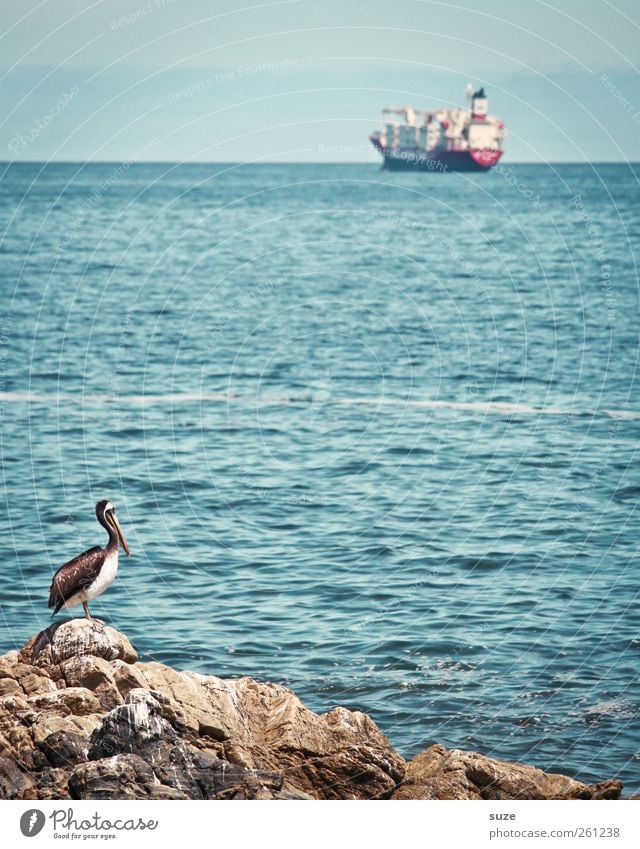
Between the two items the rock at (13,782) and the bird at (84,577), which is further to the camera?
the bird at (84,577)

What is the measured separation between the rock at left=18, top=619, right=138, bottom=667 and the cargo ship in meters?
101

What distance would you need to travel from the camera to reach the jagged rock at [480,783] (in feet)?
59.1

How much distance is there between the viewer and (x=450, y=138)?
13400 cm

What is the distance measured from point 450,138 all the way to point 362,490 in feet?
346

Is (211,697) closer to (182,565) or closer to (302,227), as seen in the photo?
(182,565)

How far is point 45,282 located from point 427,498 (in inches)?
1880

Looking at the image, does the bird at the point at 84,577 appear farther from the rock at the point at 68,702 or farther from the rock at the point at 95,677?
the rock at the point at 68,702

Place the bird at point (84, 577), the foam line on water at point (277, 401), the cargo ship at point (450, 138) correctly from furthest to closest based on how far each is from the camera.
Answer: the cargo ship at point (450, 138) → the foam line on water at point (277, 401) → the bird at point (84, 577)

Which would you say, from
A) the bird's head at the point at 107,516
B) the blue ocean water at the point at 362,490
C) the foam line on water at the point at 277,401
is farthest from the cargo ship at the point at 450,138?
the bird's head at the point at 107,516

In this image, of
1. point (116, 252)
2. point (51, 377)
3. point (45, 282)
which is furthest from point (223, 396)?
point (116, 252)

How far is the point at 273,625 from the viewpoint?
24.9 m

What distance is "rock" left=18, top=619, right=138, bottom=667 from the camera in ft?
61.6

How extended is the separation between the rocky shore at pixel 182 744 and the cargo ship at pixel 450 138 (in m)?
101

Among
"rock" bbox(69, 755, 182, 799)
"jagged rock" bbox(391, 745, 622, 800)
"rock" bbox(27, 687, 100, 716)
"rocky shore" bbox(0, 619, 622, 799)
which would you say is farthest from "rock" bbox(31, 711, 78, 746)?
"jagged rock" bbox(391, 745, 622, 800)
